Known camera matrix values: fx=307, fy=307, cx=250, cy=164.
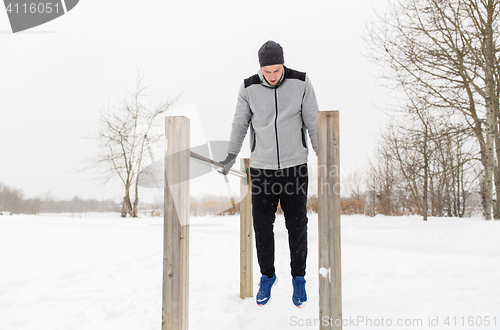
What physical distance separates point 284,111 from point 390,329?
1.21 m

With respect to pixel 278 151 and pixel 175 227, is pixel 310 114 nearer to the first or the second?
pixel 278 151

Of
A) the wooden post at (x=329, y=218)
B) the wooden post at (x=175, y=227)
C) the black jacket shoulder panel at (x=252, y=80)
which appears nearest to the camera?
the wooden post at (x=175, y=227)

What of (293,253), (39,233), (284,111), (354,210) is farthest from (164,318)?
(354,210)

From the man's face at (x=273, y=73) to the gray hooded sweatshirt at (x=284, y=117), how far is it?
0.02 metres

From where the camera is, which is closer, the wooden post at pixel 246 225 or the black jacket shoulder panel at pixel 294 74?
the black jacket shoulder panel at pixel 294 74

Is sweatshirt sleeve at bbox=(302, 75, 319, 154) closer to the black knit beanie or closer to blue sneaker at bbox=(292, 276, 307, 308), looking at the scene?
the black knit beanie

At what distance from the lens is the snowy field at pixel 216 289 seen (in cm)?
163

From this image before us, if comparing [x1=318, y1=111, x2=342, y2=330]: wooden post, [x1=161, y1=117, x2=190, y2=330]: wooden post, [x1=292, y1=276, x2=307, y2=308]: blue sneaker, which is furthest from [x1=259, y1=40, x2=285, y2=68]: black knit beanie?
[x1=292, y1=276, x2=307, y2=308]: blue sneaker

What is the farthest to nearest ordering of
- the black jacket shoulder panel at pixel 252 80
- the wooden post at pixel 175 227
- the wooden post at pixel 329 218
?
the black jacket shoulder panel at pixel 252 80, the wooden post at pixel 329 218, the wooden post at pixel 175 227

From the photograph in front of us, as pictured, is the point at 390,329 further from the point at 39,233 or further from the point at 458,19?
the point at 458,19

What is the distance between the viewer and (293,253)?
1657 millimetres

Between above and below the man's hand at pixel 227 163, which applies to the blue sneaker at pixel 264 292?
below

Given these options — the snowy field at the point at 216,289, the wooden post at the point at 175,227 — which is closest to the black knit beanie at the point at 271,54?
the wooden post at the point at 175,227

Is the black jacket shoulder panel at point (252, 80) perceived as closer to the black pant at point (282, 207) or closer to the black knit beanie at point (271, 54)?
the black knit beanie at point (271, 54)
